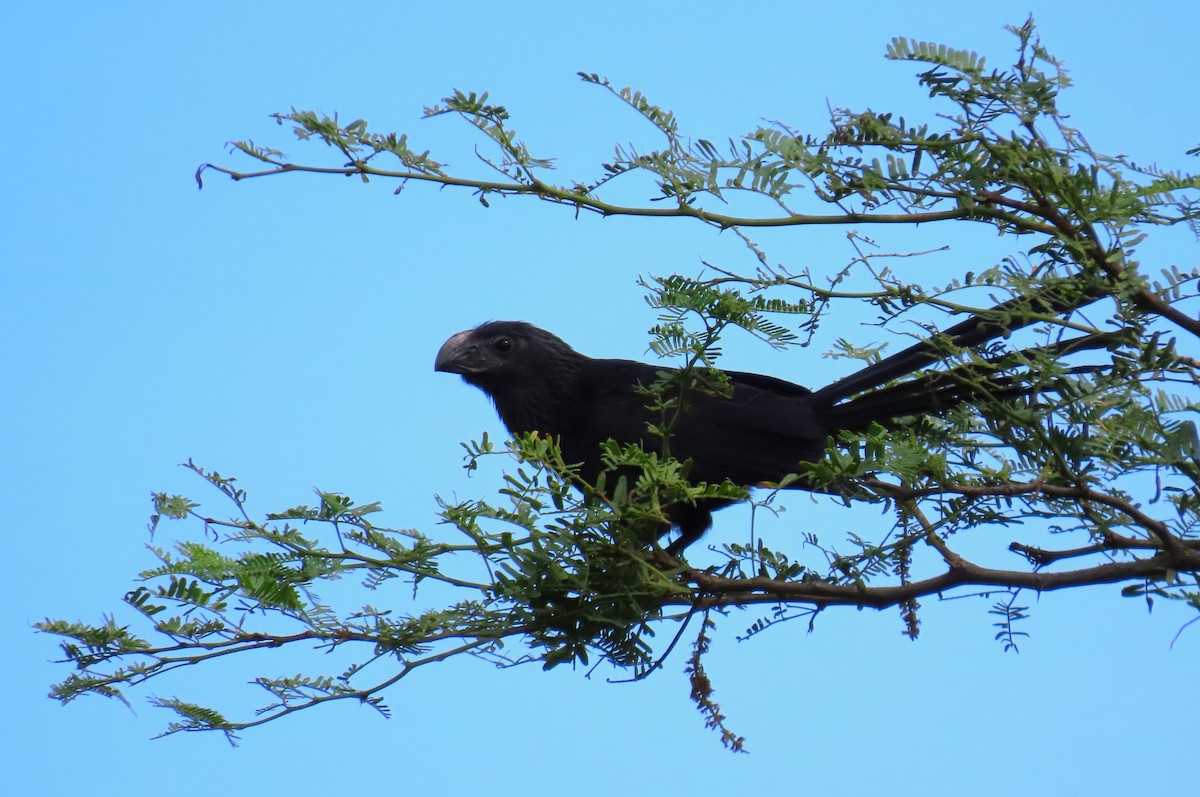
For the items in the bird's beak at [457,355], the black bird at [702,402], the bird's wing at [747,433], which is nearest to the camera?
the black bird at [702,402]

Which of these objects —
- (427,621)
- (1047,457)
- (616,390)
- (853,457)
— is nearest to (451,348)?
(616,390)

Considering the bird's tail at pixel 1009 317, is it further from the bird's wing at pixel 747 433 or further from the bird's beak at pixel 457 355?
the bird's beak at pixel 457 355

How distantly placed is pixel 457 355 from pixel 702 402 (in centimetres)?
68

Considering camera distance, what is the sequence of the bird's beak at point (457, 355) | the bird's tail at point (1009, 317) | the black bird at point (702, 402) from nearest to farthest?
the bird's tail at point (1009, 317), the black bird at point (702, 402), the bird's beak at point (457, 355)

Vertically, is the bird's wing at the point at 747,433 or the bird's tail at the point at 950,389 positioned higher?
the bird's wing at the point at 747,433

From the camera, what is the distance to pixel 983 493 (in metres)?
1.43

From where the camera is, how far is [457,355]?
2.77 m

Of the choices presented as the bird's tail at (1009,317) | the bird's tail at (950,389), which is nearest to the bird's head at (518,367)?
the bird's tail at (950,389)

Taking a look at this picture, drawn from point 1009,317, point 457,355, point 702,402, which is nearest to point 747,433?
point 702,402

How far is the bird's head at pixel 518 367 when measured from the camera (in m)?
2.76

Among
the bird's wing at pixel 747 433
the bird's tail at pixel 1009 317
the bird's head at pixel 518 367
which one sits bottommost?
the bird's tail at pixel 1009 317

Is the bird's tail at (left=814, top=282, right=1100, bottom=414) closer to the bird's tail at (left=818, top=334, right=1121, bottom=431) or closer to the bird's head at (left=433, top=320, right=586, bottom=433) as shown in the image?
the bird's tail at (left=818, top=334, right=1121, bottom=431)

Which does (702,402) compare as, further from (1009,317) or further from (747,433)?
(1009,317)

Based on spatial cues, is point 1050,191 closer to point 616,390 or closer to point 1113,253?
point 1113,253
